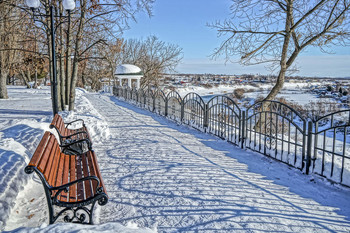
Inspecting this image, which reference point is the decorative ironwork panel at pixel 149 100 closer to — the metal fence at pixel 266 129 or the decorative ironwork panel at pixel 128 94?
the metal fence at pixel 266 129

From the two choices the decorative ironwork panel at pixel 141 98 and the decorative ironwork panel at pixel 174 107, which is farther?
the decorative ironwork panel at pixel 141 98

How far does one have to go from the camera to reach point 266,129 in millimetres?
7410

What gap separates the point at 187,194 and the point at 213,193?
1.25 feet

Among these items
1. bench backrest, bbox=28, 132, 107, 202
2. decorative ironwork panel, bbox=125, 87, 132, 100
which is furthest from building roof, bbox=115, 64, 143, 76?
bench backrest, bbox=28, 132, 107, 202

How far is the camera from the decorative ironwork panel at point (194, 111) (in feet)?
29.2

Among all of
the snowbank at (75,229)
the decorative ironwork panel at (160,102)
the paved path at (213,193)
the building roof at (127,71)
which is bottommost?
the paved path at (213,193)

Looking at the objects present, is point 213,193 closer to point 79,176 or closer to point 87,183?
point 87,183

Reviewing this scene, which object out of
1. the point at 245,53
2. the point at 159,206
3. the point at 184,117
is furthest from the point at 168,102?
the point at 159,206

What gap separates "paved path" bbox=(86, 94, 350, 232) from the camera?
126 inches

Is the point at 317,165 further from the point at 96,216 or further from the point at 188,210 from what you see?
the point at 96,216

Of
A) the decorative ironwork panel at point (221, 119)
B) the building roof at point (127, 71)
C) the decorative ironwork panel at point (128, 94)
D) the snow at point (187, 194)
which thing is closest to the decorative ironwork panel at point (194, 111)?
the decorative ironwork panel at point (221, 119)

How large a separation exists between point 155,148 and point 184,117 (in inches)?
152

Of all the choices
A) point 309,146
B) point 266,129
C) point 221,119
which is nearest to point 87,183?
point 309,146

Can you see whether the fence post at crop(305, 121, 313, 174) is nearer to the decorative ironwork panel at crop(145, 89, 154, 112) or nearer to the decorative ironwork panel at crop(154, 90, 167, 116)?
the decorative ironwork panel at crop(154, 90, 167, 116)
